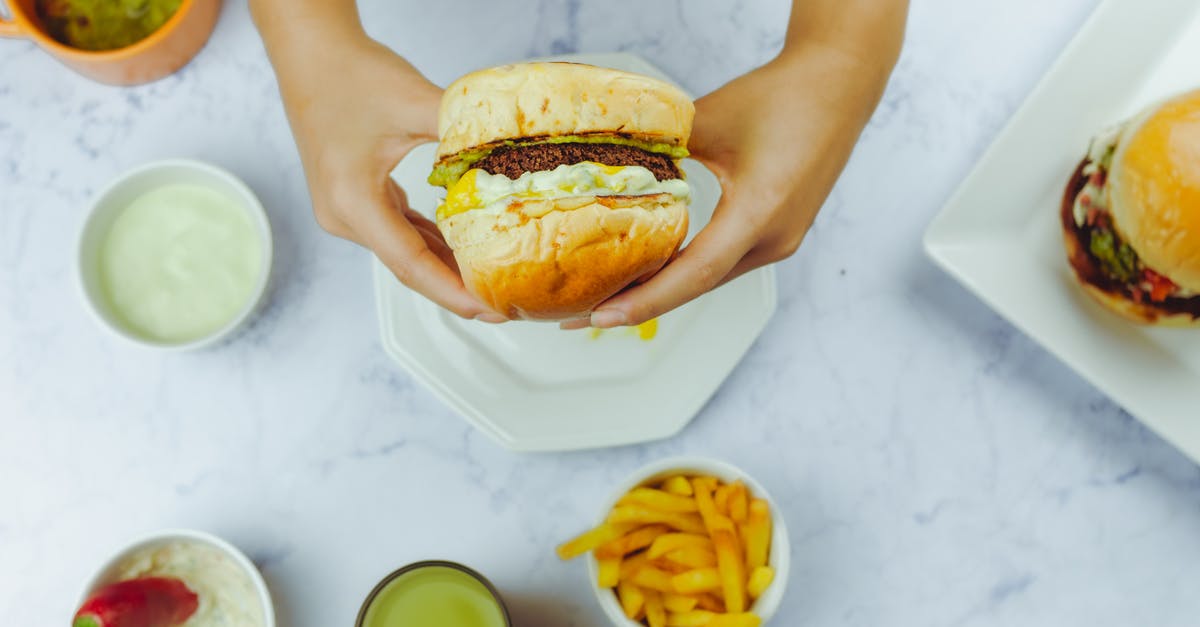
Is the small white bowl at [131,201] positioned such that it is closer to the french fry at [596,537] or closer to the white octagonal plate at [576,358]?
the white octagonal plate at [576,358]

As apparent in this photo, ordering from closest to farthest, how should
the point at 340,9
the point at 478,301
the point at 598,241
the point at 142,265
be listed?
the point at 598,241 → the point at 478,301 → the point at 340,9 → the point at 142,265

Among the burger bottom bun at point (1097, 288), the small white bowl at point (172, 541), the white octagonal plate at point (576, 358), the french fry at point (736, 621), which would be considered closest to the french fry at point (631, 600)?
the french fry at point (736, 621)

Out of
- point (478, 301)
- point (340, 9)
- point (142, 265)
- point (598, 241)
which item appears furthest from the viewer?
point (142, 265)

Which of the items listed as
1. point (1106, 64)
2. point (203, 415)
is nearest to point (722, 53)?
point (1106, 64)

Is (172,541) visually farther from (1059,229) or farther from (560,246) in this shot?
(1059,229)

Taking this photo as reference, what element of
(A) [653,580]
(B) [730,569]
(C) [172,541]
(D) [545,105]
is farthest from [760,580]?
(C) [172,541]

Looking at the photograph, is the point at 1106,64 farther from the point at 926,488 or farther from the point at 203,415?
the point at 203,415

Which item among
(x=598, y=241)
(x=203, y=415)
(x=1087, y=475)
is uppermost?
(x=598, y=241)
